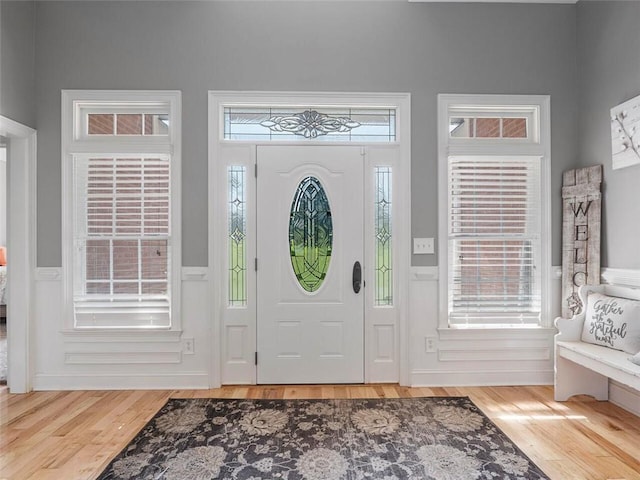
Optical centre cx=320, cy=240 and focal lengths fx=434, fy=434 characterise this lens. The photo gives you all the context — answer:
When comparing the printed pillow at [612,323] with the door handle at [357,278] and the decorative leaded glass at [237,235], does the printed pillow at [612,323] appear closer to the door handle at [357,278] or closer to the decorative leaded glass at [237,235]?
the door handle at [357,278]

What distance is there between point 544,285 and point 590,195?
81 centimetres

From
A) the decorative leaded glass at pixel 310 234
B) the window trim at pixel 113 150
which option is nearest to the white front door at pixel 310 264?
the decorative leaded glass at pixel 310 234

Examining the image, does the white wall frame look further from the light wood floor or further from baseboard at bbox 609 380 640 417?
baseboard at bbox 609 380 640 417

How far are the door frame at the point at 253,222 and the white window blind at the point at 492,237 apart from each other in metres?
0.42

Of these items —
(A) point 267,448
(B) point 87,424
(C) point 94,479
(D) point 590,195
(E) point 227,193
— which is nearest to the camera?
(C) point 94,479

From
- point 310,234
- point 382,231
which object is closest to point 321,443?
point 310,234

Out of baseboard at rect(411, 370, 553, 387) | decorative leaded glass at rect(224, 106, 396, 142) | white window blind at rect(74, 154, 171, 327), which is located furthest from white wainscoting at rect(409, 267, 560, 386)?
white window blind at rect(74, 154, 171, 327)

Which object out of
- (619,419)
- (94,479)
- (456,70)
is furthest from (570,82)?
(94,479)

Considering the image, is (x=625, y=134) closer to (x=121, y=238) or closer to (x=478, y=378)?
(x=478, y=378)

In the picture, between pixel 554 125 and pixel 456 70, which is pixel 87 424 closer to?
pixel 456 70

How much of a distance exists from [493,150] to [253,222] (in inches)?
82.0

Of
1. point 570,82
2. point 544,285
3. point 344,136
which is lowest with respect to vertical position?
point 544,285

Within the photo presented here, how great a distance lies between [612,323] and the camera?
116 inches

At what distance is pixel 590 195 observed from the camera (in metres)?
3.36
